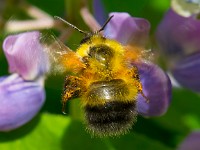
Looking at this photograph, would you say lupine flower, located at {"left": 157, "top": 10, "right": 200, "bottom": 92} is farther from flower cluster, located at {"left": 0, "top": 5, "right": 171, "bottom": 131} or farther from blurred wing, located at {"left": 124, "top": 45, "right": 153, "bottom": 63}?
blurred wing, located at {"left": 124, "top": 45, "right": 153, "bottom": 63}

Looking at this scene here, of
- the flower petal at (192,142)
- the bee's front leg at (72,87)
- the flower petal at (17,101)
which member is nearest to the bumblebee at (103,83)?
the bee's front leg at (72,87)

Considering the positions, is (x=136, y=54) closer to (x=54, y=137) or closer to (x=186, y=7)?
(x=186, y=7)

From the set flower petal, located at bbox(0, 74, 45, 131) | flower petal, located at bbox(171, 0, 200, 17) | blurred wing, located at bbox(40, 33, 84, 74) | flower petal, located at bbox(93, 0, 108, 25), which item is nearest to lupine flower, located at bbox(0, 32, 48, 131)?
flower petal, located at bbox(0, 74, 45, 131)

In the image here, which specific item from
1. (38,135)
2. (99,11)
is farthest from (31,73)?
(99,11)

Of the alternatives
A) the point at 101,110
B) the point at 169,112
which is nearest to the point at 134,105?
the point at 101,110

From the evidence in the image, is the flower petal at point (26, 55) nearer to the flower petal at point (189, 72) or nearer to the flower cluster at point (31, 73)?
the flower cluster at point (31, 73)

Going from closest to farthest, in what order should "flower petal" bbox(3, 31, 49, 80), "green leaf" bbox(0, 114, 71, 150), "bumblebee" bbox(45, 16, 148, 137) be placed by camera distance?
"bumblebee" bbox(45, 16, 148, 137), "flower petal" bbox(3, 31, 49, 80), "green leaf" bbox(0, 114, 71, 150)

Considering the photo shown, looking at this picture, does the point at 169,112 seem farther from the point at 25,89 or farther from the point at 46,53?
the point at 46,53
